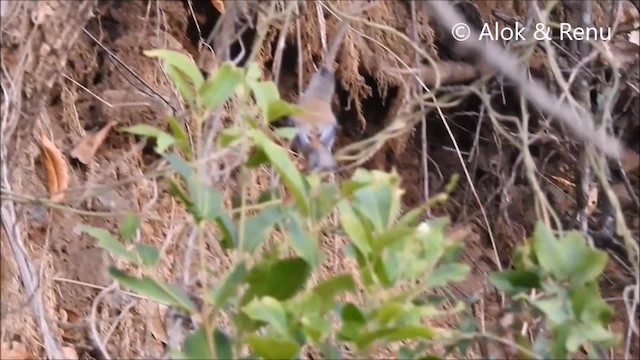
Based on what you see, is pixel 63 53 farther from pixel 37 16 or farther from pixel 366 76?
pixel 366 76

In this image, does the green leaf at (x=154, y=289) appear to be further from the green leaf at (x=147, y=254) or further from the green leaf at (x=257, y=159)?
the green leaf at (x=257, y=159)

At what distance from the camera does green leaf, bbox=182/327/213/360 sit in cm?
100

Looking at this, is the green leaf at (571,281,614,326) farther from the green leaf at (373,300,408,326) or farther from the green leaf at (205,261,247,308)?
the green leaf at (205,261,247,308)

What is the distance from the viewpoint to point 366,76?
235 centimetres

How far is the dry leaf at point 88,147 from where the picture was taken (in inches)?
78.6

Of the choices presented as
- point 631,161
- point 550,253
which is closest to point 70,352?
point 550,253

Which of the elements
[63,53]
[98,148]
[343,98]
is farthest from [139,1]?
[63,53]

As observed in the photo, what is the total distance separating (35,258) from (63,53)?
0.61 meters

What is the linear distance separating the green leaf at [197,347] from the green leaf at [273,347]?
67 mm

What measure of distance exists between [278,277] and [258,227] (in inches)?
2.5

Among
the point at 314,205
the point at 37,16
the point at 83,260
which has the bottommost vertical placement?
the point at 83,260

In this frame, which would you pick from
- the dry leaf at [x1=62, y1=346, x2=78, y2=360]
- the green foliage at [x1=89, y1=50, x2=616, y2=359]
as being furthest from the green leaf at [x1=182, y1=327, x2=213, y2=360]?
the dry leaf at [x1=62, y1=346, x2=78, y2=360]

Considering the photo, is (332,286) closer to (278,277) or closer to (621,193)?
(278,277)

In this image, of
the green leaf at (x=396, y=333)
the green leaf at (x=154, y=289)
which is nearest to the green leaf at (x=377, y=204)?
the green leaf at (x=396, y=333)
